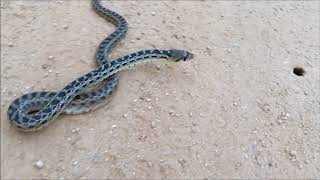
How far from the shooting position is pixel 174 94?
5477mm

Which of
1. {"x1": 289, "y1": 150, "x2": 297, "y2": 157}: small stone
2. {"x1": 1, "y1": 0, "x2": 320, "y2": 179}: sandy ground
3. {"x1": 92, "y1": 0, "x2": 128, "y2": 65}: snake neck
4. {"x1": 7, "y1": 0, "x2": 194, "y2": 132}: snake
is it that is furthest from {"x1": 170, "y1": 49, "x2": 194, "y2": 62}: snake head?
{"x1": 289, "y1": 150, "x2": 297, "y2": 157}: small stone

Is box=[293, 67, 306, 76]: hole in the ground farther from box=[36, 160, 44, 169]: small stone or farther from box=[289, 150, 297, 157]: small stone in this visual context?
box=[36, 160, 44, 169]: small stone

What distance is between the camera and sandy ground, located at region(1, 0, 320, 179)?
4664mm

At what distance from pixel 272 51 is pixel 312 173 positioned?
2.29 metres

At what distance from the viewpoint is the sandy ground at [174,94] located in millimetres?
4664

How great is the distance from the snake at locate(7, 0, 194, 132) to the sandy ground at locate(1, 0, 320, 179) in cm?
13

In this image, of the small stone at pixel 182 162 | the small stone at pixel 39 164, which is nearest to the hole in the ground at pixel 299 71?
the small stone at pixel 182 162

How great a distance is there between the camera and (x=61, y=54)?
18.7 feet

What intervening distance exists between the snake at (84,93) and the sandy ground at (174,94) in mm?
128

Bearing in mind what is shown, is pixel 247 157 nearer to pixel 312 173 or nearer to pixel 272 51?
pixel 312 173

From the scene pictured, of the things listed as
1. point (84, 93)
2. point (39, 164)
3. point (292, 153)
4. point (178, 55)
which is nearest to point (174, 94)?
point (178, 55)

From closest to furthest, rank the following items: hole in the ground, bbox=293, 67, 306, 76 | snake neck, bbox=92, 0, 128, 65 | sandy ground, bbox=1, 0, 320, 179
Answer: sandy ground, bbox=1, 0, 320, 179
snake neck, bbox=92, 0, 128, 65
hole in the ground, bbox=293, 67, 306, 76

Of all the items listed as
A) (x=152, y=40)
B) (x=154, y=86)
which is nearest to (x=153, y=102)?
(x=154, y=86)

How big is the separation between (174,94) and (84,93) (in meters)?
1.23
